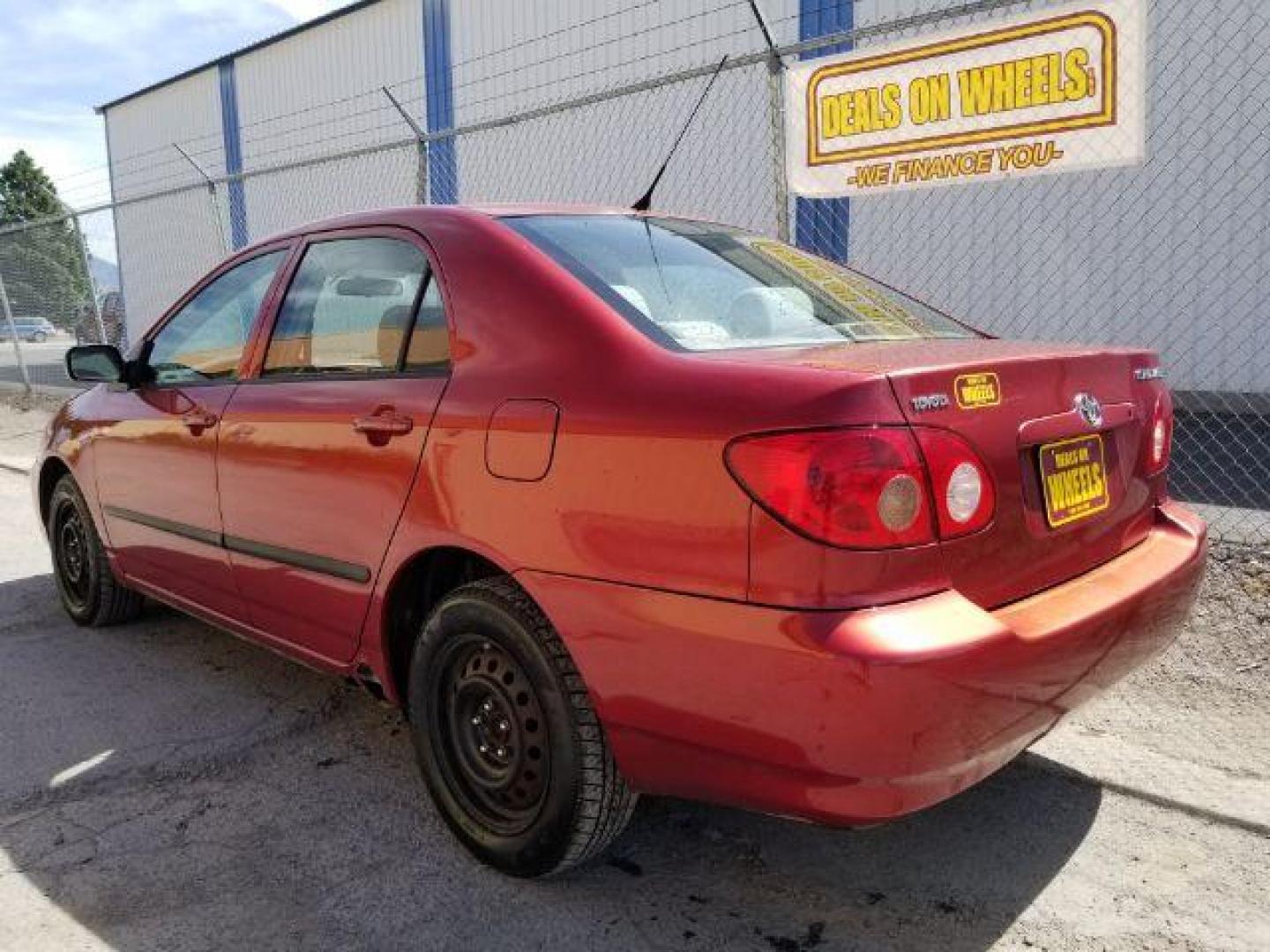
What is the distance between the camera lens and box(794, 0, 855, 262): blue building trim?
30.9ft

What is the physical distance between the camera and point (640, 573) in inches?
79.9

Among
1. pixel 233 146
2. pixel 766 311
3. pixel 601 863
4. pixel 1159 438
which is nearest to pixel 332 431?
pixel 766 311

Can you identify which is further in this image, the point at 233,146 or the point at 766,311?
the point at 233,146

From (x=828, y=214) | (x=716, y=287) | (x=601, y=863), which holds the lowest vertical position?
(x=601, y=863)

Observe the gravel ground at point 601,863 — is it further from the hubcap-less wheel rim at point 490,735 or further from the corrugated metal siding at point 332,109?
the corrugated metal siding at point 332,109

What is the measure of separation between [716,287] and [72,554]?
3.39 meters

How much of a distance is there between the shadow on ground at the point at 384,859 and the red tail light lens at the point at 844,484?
965 mm

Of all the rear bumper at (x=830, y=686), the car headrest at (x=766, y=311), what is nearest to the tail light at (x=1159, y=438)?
the rear bumper at (x=830, y=686)

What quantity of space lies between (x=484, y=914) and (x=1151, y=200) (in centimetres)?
850

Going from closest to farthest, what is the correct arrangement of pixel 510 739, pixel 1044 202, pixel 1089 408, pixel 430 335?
pixel 1089 408, pixel 510 739, pixel 430 335, pixel 1044 202

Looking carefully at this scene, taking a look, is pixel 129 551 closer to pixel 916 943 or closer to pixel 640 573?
pixel 640 573

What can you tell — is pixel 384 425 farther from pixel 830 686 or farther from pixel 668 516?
pixel 830 686

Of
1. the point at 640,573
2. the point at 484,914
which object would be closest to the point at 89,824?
the point at 484,914

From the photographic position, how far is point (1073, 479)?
2236 mm
